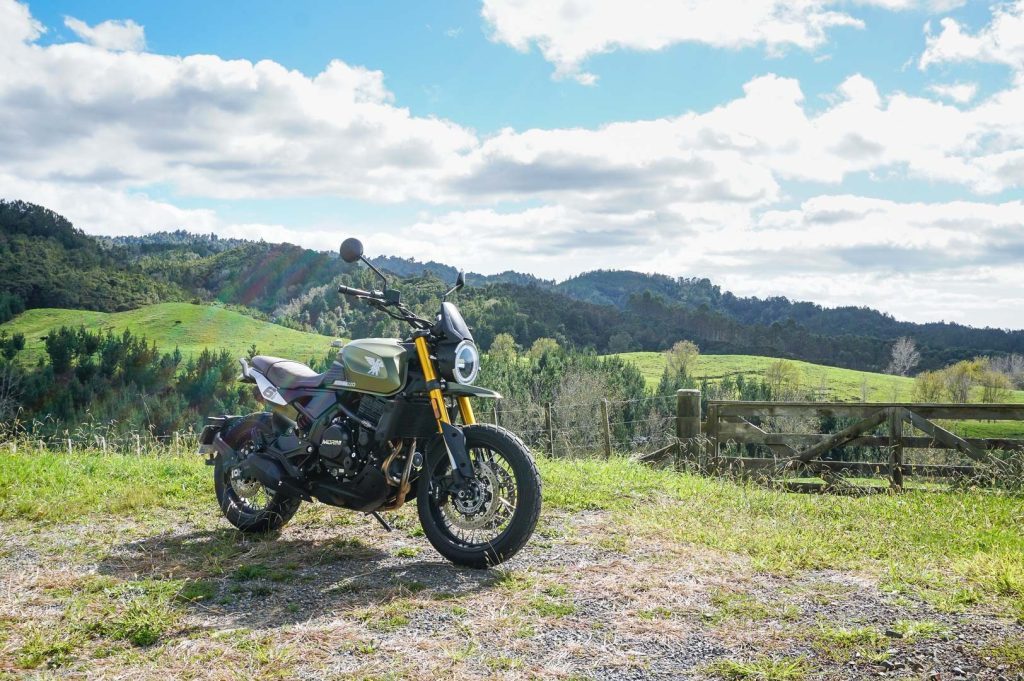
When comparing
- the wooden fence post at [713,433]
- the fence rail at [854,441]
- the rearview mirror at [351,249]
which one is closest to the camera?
the rearview mirror at [351,249]

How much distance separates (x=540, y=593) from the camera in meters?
4.25

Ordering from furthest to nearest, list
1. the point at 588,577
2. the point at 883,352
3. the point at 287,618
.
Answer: the point at 883,352
the point at 588,577
the point at 287,618

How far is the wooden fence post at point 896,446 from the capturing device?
8.91m

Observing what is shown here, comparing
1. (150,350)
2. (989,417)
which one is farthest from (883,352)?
(989,417)

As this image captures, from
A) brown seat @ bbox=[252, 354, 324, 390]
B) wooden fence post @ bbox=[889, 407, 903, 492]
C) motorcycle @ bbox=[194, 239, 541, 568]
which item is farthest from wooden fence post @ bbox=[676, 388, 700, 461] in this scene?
brown seat @ bbox=[252, 354, 324, 390]

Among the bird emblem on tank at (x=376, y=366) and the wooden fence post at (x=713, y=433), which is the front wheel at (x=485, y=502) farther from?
the wooden fence post at (x=713, y=433)

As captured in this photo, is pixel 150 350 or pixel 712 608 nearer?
pixel 712 608

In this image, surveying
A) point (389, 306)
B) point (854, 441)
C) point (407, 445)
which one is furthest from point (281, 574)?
point (854, 441)

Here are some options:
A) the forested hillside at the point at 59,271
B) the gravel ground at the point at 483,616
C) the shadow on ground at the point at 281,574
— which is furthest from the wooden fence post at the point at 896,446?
the forested hillside at the point at 59,271

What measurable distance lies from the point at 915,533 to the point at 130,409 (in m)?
72.6

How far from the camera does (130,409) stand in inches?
2675

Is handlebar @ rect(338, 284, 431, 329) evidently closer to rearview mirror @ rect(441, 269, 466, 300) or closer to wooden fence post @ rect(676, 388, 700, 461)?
rearview mirror @ rect(441, 269, 466, 300)

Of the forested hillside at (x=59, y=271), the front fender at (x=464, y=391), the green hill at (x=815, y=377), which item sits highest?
the forested hillside at (x=59, y=271)

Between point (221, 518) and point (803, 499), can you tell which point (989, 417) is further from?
point (221, 518)
